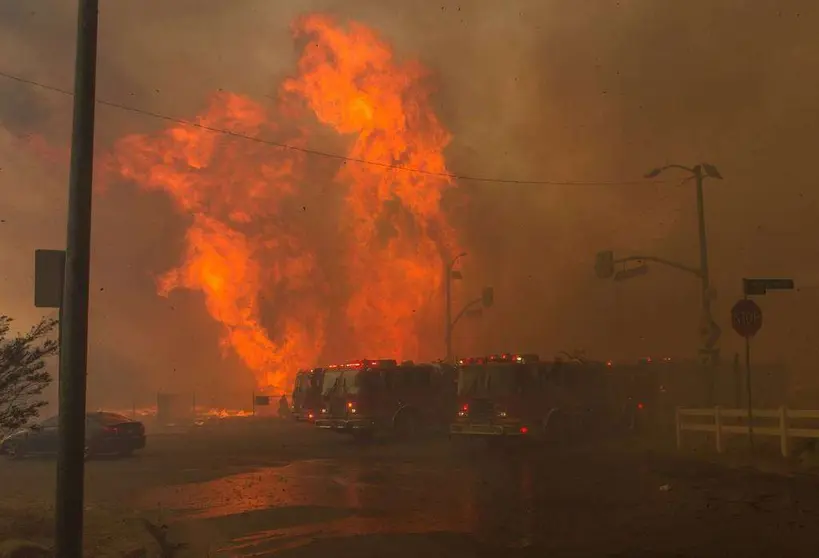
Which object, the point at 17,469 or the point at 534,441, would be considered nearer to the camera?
the point at 17,469

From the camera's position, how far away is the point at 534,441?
68.2ft

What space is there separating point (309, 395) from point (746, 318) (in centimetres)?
1376

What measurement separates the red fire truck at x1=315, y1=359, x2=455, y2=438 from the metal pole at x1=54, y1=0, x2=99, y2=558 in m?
16.6

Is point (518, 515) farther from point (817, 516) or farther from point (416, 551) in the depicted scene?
point (817, 516)

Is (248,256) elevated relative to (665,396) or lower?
elevated

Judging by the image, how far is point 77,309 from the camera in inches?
237

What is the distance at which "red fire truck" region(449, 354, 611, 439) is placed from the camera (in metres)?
19.9

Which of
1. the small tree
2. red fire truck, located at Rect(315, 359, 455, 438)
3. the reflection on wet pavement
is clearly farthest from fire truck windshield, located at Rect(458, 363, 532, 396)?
the small tree

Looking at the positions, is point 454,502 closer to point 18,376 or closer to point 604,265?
point 18,376

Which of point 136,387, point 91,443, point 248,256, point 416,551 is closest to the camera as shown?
point 416,551

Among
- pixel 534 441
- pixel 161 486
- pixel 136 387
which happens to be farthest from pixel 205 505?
pixel 136 387

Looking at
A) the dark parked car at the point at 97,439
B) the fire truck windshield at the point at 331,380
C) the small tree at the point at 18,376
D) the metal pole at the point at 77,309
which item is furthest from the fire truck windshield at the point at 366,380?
the metal pole at the point at 77,309

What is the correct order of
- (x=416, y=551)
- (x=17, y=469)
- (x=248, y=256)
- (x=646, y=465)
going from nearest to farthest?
(x=416, y=551), (x=646, y=465), (x=17, y=469), (x=248, y=256)

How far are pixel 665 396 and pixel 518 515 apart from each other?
701 inches
